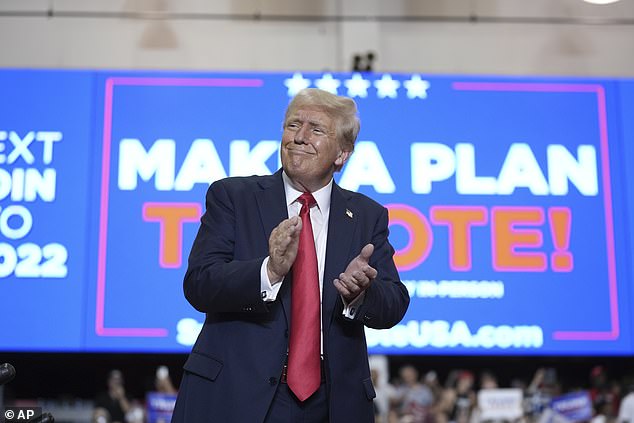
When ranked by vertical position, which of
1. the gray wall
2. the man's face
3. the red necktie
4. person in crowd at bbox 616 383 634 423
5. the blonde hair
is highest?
the gray wall

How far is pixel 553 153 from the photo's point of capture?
4715mm

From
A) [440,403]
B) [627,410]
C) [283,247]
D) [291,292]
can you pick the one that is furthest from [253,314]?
[440,403]

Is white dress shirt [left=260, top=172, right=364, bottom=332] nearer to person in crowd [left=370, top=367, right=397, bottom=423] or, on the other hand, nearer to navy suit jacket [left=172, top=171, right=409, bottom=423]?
navy suit jacket [left=172, top=171, right=409, bottom=423]

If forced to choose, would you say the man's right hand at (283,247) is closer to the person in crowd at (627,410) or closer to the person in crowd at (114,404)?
the person in crowd at (627,410)

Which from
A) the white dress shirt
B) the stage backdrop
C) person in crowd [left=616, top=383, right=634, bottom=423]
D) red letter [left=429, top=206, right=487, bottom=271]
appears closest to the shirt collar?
the white dress shirt

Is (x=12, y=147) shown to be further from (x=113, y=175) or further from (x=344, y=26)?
(x=344, y=26)

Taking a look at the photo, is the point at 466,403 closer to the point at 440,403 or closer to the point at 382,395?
the point at 440,403

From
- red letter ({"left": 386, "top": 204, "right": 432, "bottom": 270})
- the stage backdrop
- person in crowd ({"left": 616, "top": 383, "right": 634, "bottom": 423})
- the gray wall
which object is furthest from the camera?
person in crowd ({"left": 616, "top": 383, "right": 634, "bottom": 423})

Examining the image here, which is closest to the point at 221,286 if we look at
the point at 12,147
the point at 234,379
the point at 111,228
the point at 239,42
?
the point at 234,379

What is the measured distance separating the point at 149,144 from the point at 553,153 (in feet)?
6.97

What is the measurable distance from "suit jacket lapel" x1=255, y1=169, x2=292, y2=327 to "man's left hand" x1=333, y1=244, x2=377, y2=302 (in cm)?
16

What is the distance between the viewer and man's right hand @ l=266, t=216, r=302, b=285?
68.2 inches

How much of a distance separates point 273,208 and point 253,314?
24 centimetres

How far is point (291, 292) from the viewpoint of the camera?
1907 mm
